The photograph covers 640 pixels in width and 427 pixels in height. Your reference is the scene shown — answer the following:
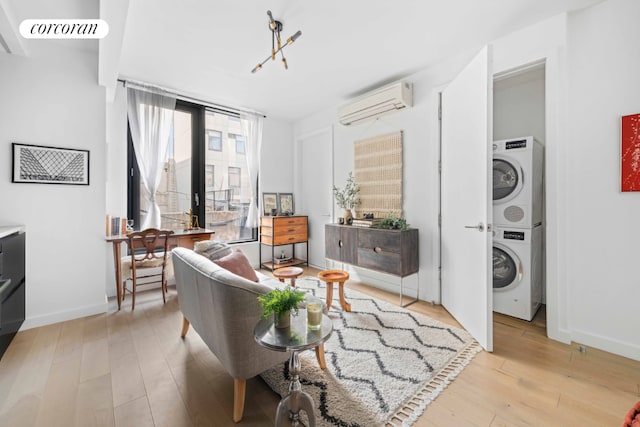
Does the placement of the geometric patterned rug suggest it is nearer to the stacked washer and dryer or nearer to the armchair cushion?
the stacked washer and dryer

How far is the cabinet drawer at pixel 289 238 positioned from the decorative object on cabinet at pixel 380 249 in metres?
1.08

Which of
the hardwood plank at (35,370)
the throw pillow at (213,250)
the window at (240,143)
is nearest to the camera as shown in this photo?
the hardwood plank at (35,370)

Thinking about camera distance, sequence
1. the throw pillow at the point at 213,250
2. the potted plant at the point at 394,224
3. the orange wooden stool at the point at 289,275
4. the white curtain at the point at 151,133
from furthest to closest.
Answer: the white curtain at the point at 151,133 < the potted plant at the point at 394,224 < the orange wooden stool at the point at 289,275 < the throw pillow at the point at 213,250

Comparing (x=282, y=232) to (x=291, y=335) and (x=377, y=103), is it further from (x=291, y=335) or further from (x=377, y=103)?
(x=291, y=335)

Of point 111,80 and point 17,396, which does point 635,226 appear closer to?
point 17,396

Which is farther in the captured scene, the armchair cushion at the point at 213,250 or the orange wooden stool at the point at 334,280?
the orange wooden stool at the point at 334,280

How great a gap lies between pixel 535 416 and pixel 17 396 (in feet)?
9.58

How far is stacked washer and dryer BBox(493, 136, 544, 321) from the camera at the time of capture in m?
2.54

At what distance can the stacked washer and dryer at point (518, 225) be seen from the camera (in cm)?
254

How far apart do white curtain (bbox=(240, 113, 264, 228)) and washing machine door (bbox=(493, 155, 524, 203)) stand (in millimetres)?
3404

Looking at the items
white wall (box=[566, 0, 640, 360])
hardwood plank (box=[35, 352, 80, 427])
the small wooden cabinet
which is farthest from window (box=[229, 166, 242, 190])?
white wall (box=[566, 0, 640, 360])

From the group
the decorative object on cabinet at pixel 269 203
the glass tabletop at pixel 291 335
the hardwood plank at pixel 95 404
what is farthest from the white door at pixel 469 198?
the decorative object on cabinet at pixel 269 203

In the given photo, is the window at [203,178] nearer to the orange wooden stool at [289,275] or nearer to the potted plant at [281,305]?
the orange wooden stool at [289,275]

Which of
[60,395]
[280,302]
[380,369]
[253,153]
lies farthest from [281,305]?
[253,153]
